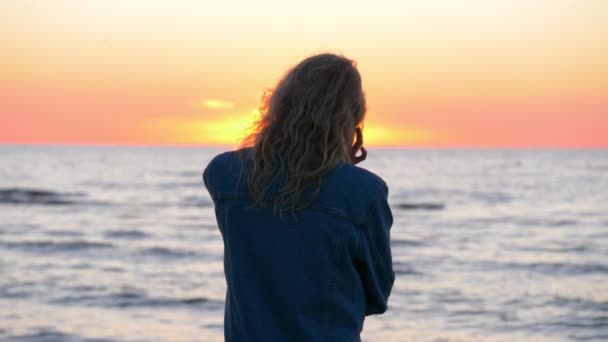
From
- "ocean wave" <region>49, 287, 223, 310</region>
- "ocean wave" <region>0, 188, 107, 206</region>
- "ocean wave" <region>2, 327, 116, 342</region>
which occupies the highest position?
"ocean wave" <region>2, 327, 116, 342</region>

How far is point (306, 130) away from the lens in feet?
6.21

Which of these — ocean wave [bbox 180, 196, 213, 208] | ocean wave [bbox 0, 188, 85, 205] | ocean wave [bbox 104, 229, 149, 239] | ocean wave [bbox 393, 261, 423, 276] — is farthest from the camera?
ocean wave [bbox 180, 196, 213, 208]

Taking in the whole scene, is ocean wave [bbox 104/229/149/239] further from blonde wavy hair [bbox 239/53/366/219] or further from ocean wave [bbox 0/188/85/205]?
blonde wavy hair [bbox 239/53/366/219]

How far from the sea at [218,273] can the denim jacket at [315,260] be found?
565cm

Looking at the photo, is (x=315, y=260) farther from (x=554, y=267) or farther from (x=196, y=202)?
(x=196, y=202)

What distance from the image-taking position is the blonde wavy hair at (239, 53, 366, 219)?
1857 millimetres

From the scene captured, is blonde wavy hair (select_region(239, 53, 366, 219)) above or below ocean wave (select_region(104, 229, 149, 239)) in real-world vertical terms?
above

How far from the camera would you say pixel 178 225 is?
19359 millimetres

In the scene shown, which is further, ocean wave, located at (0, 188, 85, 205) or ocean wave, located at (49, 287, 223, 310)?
ocean wave, located at (0, 188, 85, 205)

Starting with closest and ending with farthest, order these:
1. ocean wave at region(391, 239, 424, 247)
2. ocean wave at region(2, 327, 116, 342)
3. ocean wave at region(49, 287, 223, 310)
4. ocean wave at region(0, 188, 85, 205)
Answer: ocean wave at region(2, 327, 116, 342)
ocean wave at region(49, 287, 223, 310)
ocean wave at region(391, 239, 424, 247)
ocean wave at region(0, 188, 85, 205)

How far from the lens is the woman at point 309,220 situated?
186 centimetres

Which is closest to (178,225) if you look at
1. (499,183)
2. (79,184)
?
(79,184)

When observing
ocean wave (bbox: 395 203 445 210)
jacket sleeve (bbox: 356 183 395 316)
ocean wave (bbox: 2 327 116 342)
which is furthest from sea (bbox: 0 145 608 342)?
jacket sleeve (bbox: 356 183 395 316)

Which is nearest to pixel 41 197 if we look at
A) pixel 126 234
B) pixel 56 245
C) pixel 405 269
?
pixel 126 234
